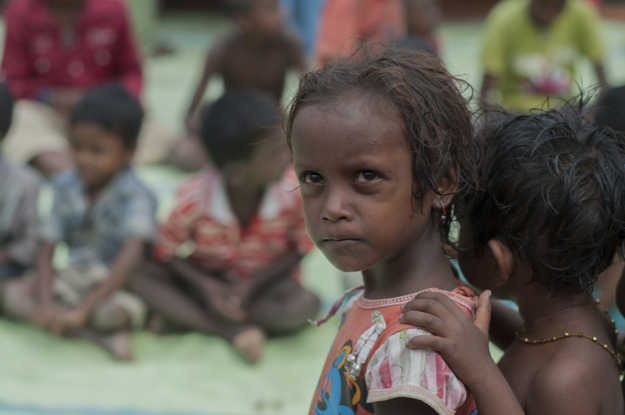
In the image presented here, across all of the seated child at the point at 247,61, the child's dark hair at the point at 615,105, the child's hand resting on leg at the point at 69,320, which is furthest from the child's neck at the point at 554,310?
the seated child at the point at 247,61

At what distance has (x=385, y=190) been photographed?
984 mm

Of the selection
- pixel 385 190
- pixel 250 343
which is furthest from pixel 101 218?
pixel 385 190

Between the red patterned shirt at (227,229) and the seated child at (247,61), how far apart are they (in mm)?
1540

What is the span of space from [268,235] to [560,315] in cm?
160

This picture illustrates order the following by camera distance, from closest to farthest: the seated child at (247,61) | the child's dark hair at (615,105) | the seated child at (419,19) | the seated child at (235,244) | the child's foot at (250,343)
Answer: the child's dark hair at (615,105) < the child's foot at (250,343) < the seated child at (235,244) < the seated child at (247,61) < the seated child at (419,19)

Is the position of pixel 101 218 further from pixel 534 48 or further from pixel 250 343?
pixel 534 48

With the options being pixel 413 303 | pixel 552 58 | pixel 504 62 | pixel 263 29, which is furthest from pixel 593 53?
pixel 413 303

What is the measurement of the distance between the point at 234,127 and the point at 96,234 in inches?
28.7

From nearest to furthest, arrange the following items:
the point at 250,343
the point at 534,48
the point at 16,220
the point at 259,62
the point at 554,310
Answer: the point at 554,310 < the point at 250,343 < the point at 16,220 < the point at 534,48 < the point at 259,62

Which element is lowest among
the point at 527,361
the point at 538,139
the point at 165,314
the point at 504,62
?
the point at 165,314

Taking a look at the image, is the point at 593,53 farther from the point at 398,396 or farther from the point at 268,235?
the point at 398,396

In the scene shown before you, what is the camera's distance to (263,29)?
13.3 feet

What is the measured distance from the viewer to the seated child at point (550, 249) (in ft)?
3.37

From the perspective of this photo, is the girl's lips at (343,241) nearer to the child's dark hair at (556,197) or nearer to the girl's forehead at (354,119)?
the girl's forehead at (354,119)
